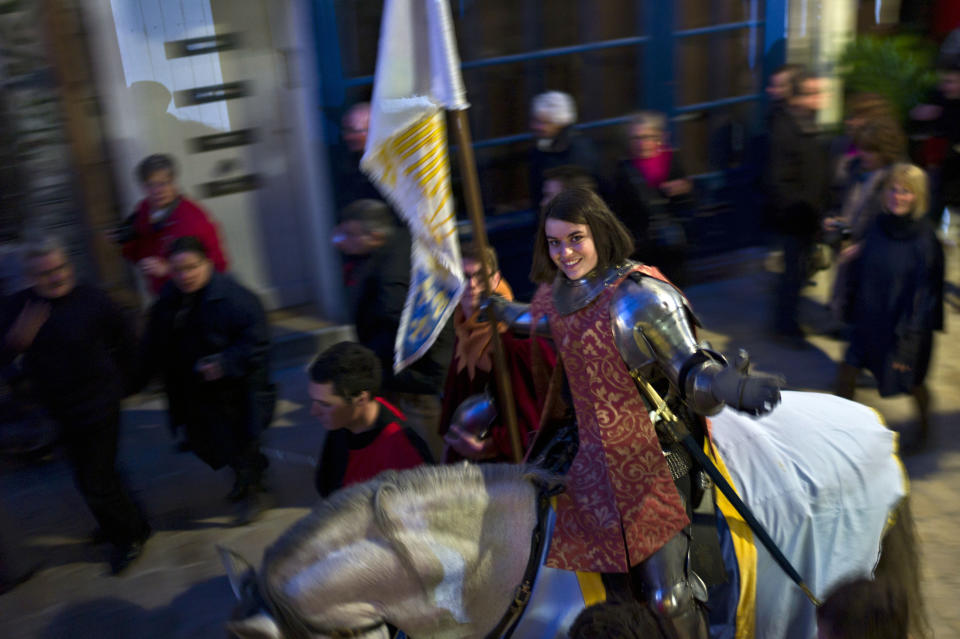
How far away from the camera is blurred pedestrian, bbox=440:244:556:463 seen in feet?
11.3

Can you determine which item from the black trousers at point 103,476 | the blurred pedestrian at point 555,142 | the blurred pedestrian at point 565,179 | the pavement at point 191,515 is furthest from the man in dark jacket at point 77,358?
the blurred pedestrian at point 555,142

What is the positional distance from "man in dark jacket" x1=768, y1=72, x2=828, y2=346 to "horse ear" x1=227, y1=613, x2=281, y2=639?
4.83 metres

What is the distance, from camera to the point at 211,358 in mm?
4547

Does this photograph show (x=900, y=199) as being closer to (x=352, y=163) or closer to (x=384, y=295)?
(x=384, y=295)

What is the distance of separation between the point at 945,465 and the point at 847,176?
6.59 feet

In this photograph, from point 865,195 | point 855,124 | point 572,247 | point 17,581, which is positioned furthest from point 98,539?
point 855,124

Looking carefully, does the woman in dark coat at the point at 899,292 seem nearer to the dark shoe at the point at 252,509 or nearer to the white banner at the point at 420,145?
the white banner at the point at 420,145

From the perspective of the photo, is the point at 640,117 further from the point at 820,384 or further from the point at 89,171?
the point at 89,171

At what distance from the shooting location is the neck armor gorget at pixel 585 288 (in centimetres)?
280

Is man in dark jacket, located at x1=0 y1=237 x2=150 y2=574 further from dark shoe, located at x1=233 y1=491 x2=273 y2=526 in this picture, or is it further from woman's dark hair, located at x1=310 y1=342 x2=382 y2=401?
woman's dark hair, located at x1=310 y1=342 x2=382 y2=401

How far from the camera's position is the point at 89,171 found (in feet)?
20.3

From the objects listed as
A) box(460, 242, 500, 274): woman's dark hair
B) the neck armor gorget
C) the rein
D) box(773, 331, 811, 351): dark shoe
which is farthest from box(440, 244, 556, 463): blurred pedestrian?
box(773, 331, 811, 351): dark shoe

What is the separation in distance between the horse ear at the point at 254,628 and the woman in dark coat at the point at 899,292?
395 cm

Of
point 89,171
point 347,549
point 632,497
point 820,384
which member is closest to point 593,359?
point 632,497
